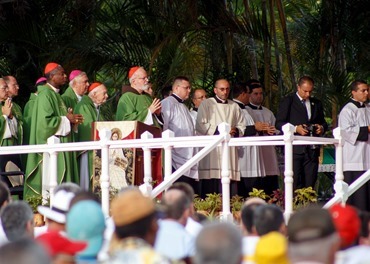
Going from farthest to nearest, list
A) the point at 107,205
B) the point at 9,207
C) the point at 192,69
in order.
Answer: the point at 192,69, the point at 107,205, the point at 9,207

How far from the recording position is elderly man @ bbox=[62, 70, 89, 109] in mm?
16344

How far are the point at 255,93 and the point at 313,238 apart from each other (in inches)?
Result: 417

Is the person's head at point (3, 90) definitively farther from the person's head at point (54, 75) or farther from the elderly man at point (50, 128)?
the person's head at point (54, 75)

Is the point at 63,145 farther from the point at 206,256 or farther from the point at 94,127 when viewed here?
the point at 206,256

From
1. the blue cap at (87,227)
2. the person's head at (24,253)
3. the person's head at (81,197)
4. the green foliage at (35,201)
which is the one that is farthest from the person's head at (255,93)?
the person's head at (24,253)

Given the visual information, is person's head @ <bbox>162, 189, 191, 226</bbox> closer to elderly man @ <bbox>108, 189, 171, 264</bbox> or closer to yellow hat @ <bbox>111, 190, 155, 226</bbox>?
elderly man @ <bbox>108, 189, 171, 264</bbox>

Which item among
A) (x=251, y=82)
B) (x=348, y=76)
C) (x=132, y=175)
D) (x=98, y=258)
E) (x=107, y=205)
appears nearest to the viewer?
(x=98, y=258)

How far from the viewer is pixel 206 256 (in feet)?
21.3

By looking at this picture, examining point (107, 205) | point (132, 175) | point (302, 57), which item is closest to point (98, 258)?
point (107, 205)

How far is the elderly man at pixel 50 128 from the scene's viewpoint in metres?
15.8

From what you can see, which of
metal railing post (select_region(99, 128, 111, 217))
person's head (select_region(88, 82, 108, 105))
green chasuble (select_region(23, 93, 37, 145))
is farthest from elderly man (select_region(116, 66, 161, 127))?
metal railing post (select_region(99, 128, 111, 217))

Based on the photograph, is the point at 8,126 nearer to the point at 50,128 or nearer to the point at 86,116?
the point at 50,128

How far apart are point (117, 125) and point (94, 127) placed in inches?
13.5

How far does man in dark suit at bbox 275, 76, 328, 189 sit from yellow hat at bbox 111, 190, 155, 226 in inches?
364
